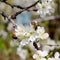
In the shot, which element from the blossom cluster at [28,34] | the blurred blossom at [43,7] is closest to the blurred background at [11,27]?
the blurred blossom at [43,7]

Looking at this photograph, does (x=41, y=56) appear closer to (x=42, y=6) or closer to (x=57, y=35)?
(x=42, y=6)

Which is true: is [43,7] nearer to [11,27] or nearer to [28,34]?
[28,34]

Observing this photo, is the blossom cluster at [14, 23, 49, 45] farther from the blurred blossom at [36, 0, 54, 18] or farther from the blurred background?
→ the blurred background

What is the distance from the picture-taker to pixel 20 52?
238cm

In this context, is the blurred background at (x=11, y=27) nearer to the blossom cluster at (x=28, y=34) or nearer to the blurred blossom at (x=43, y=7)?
the blurred blossom at (x=43, y=7)

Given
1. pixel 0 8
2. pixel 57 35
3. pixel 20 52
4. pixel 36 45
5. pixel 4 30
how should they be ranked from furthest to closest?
pixel 57 35 < pixel 4 30 < pixel 20 52 < pixel 0 8 < pixel 36 45

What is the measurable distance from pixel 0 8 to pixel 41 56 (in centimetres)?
34

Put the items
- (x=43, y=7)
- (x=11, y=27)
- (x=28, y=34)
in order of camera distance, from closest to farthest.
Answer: (x=28, y=34)
(x=43, y=7)
(x=11, y=27)

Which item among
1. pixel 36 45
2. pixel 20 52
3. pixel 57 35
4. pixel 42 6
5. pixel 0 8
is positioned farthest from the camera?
pixel 57 35

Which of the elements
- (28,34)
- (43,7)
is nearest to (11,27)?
(43,7)

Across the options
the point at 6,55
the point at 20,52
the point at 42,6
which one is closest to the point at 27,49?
the point at 20,52

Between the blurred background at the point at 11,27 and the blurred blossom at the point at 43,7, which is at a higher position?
the blurred blossom at the point at 43,7

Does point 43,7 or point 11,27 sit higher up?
point 43,7

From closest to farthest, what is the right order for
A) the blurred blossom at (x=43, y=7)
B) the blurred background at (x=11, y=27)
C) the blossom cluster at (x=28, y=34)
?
the blossom cluster at (x=28, y=34) < the blurred blossom at (x=43, y=7) < the blurred background at (x=11, y=27)
